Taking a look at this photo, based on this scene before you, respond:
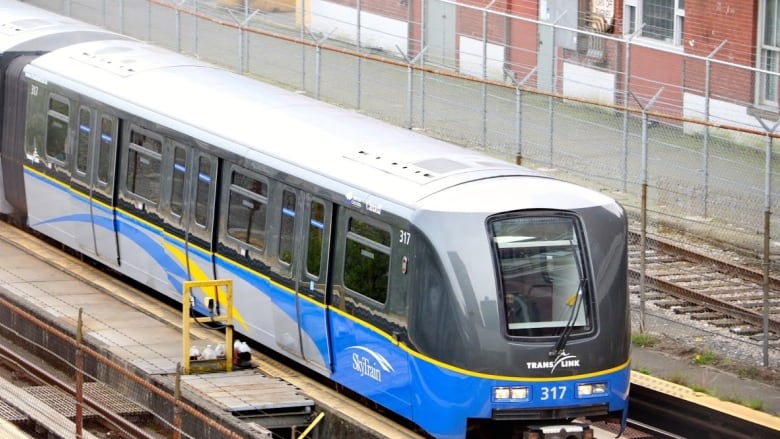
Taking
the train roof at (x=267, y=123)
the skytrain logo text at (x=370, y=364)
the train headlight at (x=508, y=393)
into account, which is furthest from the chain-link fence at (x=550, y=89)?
the skytrain logo text at (x=370, y=364)

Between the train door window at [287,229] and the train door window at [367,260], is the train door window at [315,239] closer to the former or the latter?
the train door window at [287,229]

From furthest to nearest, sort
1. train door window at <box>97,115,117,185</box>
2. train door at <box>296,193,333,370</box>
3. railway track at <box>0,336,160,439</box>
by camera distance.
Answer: train door window at <box>97,115,117,185</box> < train door at <box>296,193,333,370</box> < railway track at <box>0,336,160,439</box>

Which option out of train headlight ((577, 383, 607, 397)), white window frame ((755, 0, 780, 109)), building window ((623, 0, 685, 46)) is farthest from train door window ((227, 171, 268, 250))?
building window ((623, 0, 685, 46))

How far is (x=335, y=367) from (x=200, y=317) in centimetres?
338

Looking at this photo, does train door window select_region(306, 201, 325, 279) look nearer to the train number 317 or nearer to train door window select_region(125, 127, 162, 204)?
the train number 317

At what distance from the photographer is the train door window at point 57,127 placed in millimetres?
20875

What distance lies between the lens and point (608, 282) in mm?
14312

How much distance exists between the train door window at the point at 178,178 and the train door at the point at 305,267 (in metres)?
2.21

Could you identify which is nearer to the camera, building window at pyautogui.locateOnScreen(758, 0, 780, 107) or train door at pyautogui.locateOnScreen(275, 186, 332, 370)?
train door at pyautogui.locateOnScreen(275, 186, 332, 370)

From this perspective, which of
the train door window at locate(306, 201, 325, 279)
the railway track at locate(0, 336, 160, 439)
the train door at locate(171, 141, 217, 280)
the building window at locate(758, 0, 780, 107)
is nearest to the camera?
the railway track at locate(0, 336, 160, 439)

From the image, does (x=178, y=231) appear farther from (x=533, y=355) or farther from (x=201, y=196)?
(x=533, y=355)

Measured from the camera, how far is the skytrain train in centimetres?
1395

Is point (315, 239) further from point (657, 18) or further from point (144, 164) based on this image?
point (657, 18)

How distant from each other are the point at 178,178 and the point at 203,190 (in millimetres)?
687
